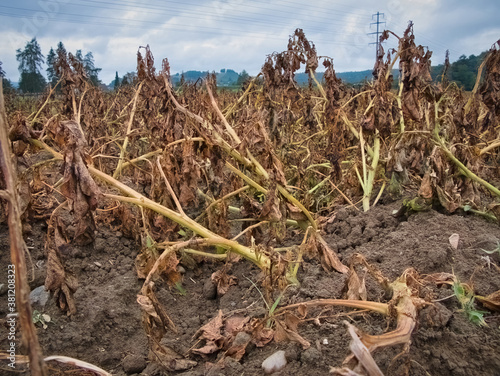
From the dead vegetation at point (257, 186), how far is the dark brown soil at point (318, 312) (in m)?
0.09

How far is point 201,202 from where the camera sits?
3.87 metres

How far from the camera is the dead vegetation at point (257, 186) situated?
165 centimetres

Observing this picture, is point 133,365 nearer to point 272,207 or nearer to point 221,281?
point 221,281

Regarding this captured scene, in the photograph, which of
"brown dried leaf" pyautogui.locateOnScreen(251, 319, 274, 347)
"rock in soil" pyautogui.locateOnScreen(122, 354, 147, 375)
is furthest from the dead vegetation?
"rock in soil" pyautogui.locateOnScreen(122, 354, 147, 375)

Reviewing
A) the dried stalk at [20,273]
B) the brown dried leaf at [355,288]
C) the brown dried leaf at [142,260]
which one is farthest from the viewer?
the brown dried leaf at [142,260]

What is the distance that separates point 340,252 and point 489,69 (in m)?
2.70

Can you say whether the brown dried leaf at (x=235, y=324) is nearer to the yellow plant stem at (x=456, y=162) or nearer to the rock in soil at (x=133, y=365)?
the rock in soil at (x=133, y=365)

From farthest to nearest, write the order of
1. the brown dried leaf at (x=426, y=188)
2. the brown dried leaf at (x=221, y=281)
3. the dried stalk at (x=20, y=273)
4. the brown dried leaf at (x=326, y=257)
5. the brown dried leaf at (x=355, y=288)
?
1. the brown dried leaf at (x=426, y=188)
2. the brown dried leaf at (x=221, y=281)
3. the brown dried leaf at (x=326, y=257)
4. the brown dried leaf at (x=355, y=288)
5. the dried stalk at (x=20, y=273)

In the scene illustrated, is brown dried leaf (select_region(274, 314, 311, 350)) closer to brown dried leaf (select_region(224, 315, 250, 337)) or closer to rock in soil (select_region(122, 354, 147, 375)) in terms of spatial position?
brown dried leaf (select_region(224, 315, 250, 337))

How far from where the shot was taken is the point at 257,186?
2.48m

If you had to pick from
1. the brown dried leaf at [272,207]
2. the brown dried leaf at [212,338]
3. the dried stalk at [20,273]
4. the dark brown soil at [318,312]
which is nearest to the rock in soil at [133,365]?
the dark brown soil at [318,312]

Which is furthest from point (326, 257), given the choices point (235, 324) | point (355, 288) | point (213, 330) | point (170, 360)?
point (170, 360)

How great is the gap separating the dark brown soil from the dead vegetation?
0.28 ft

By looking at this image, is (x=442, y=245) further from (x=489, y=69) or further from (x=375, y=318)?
(x=489, y=69)
